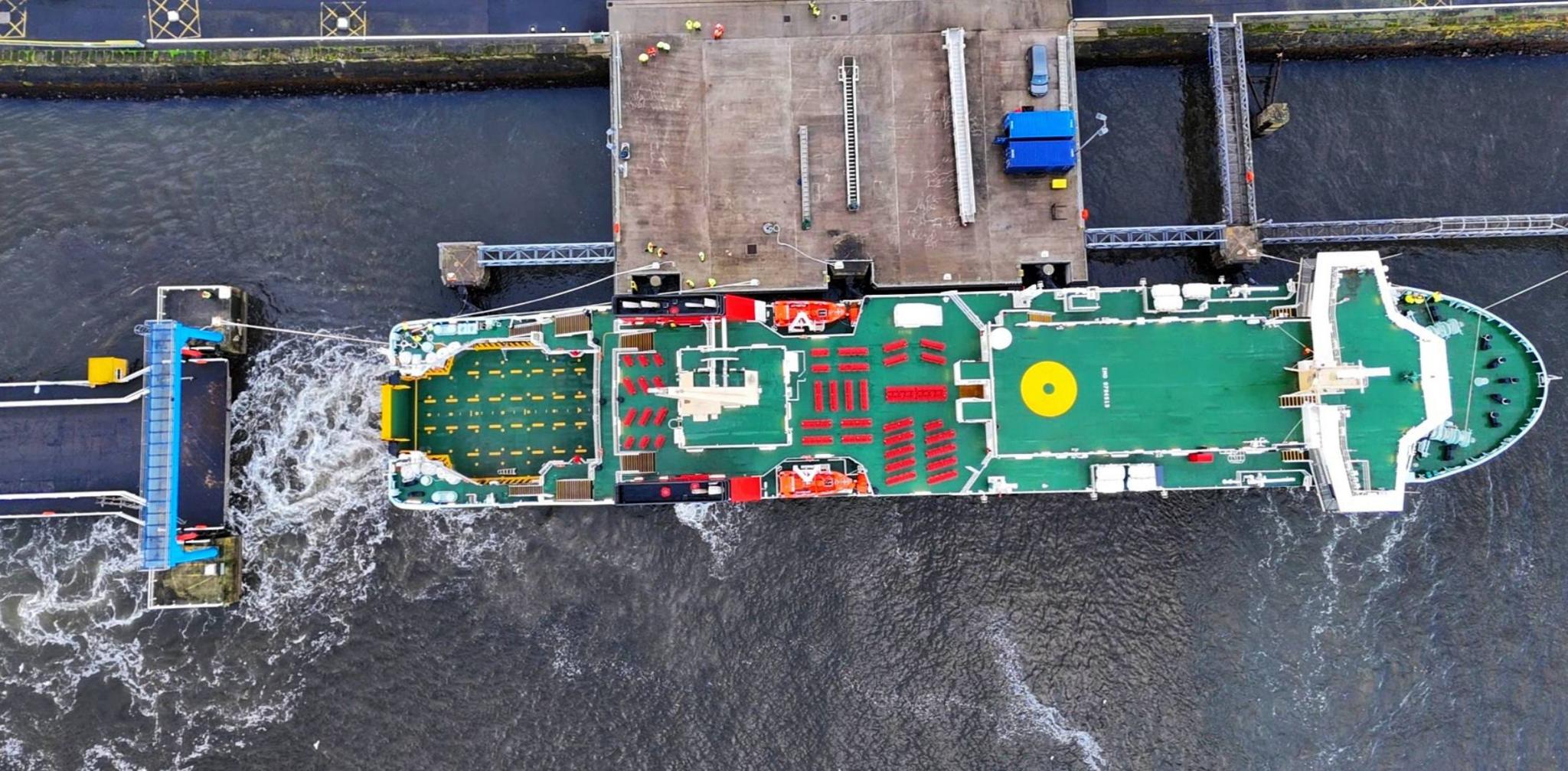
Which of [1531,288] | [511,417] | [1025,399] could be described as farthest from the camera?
[1531,288]

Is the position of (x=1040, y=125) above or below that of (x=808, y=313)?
above

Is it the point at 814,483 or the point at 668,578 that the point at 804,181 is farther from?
the point at 668,578

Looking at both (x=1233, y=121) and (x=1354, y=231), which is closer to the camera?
(x=1354, y=231)

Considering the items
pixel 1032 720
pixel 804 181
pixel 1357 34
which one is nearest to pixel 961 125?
pixel 804 181

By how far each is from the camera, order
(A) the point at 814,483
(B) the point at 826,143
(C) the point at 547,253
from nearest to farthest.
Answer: (A) the point at 814,483, (B) the point at 826,143, (C) the point at 547,253

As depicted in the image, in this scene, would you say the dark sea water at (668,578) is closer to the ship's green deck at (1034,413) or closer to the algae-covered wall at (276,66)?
the algae-covered wall at (276,66)

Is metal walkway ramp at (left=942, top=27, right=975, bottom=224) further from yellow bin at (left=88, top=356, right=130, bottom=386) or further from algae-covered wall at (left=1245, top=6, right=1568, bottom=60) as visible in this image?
yellow bin at (left=88, top=356, right=130, bottom=386)

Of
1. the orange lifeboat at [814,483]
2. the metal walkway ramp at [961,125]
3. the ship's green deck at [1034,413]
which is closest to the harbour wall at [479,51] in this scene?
the metal walkway ramp at [961,125]
